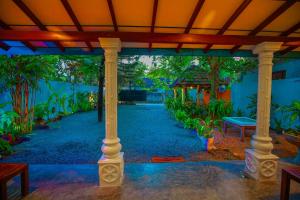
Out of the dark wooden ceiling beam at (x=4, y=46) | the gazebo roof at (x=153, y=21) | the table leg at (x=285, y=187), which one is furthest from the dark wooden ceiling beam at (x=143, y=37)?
the table leg at (x=285, y=187)

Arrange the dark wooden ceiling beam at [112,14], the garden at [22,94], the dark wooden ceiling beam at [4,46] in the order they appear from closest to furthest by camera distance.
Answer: the dark wooden ceiling beam at [112,14], the dark wooden ceiling beam at [4,46], the garden at [22,94]

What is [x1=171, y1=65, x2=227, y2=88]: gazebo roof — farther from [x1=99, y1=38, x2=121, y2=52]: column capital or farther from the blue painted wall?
[x1=99, y1=38, x2=121, y2=52]: column capital

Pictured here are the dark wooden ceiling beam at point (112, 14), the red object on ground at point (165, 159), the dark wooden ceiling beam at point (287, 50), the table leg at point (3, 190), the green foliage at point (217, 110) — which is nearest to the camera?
the table leg at point (3, 190)

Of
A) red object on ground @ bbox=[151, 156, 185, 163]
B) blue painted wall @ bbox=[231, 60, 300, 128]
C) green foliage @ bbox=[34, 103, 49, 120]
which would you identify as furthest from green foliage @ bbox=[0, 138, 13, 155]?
blue painted wall @ bbox=[231, 60, 300, 128]

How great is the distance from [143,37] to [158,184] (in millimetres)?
2955

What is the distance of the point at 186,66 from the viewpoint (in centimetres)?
1448

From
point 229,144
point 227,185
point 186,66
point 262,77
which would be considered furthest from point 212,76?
point 227,185

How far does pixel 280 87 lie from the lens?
9.20 metres

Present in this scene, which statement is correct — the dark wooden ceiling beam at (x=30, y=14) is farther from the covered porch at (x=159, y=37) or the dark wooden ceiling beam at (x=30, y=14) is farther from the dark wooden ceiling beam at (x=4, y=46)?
the dark wooden ceiling beam at (x=4, y=46)

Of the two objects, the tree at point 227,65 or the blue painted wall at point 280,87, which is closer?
the blue painted wall at point 280,87

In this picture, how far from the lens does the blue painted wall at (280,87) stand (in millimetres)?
8344

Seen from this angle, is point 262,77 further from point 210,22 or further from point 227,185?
point 227,185

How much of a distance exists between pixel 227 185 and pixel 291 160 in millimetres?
2727

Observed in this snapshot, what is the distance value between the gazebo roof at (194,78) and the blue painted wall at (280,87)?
2441 mm
